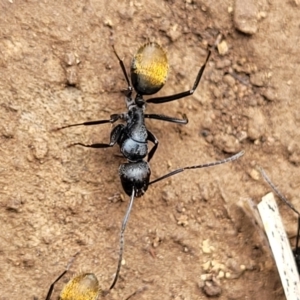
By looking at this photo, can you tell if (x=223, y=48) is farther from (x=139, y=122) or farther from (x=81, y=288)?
(x=81, y=288)

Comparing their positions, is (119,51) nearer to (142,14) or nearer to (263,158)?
(142,14)

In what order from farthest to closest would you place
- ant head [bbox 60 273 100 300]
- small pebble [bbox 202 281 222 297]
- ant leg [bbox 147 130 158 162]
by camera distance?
1. small pebble [bbox 202 281 222 297]
2. ant leg [bbox 147 130 158 162]
3. ant head [bbox 60 273 100 300]

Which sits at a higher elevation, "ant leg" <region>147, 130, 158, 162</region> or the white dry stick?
"ant leg" <region>147, 130, 158, 162</region>

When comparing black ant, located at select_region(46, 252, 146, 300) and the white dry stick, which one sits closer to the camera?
black ant, located at select_region(46, 252, 146, 300)

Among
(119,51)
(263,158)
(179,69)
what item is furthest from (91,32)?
(263,158)

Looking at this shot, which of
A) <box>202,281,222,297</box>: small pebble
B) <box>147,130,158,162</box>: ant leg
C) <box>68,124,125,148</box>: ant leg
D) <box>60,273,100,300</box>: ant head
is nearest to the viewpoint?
<box>60,273,100,300</box>: ant head

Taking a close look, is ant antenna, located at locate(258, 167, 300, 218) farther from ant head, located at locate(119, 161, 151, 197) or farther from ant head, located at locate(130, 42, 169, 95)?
ant head, located at locate(130, 42, 169, 95)

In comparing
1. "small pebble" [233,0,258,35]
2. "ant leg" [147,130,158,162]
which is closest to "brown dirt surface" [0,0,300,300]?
"small pebble" [233,0,258,35]

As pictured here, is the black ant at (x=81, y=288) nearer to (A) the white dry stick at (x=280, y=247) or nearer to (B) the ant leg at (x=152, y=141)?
(B) the ant leg at (x=152, y=141)

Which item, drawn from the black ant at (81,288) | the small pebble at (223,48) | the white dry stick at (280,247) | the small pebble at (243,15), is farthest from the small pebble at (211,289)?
the small pebble at (243,15)
